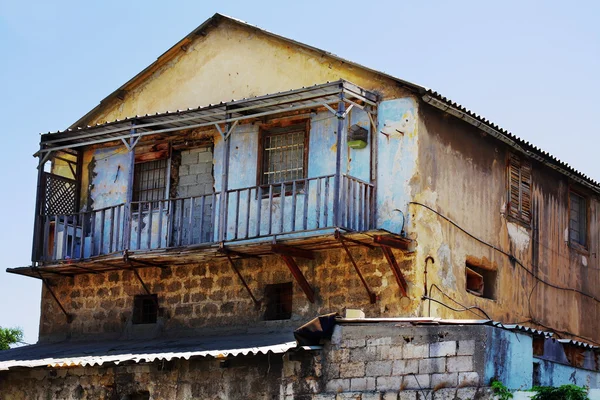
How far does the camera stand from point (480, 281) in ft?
69.6

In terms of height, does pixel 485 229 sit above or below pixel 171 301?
above

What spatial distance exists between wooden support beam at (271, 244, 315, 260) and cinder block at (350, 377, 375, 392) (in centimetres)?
380

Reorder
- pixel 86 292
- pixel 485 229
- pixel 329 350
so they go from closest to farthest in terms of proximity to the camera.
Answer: pixel 329 350 < pixel 485 229 < pixel 86 292

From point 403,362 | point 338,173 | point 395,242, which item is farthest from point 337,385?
point 338,173

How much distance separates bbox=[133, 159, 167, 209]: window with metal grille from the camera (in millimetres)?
22719

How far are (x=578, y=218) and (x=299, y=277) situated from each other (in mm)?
7811

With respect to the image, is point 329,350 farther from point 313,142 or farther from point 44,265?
point 44,265

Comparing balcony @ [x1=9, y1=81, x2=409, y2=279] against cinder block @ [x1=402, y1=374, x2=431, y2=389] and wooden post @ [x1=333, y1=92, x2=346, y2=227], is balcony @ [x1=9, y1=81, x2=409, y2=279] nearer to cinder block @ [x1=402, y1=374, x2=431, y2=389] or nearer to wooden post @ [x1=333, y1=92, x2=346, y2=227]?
wooden post @ [x1=333, y1=92, x2=346, y2=227]

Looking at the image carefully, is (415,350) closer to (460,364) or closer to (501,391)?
(460,364)

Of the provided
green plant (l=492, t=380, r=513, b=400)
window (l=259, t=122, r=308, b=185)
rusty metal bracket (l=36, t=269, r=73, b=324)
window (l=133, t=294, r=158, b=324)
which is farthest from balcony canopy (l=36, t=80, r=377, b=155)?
green plant (l=492, t=380, r=513, b=400)

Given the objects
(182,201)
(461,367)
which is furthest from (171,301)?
(461,367)

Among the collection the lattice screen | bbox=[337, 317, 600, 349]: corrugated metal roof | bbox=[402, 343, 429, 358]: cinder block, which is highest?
the lattice screen

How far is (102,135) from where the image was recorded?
22.5m

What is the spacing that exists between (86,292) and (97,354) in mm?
3007
